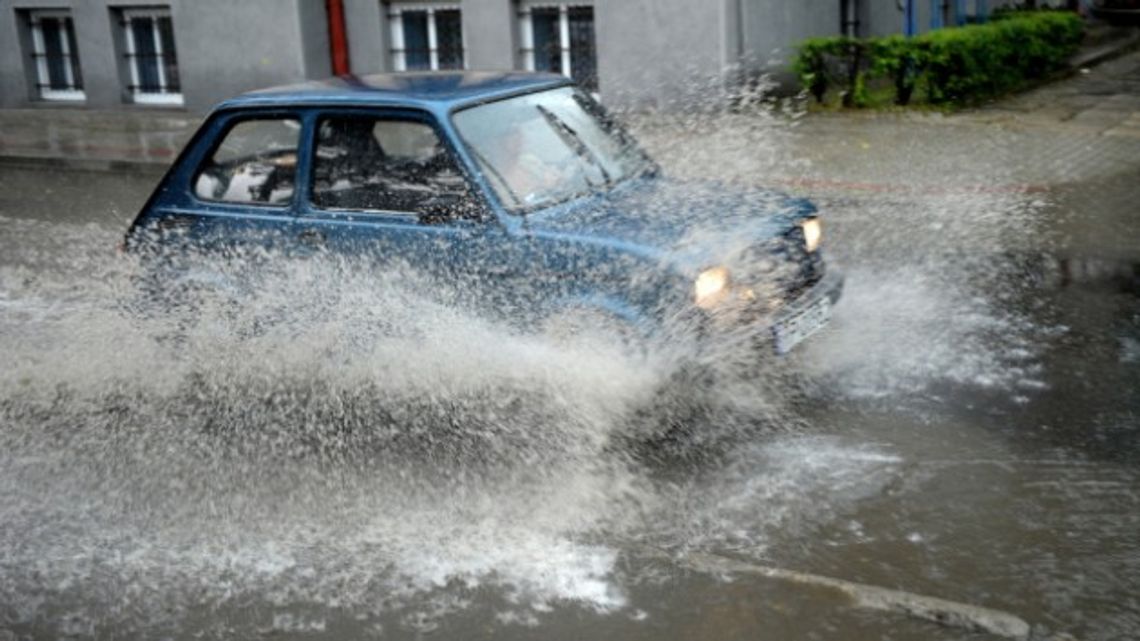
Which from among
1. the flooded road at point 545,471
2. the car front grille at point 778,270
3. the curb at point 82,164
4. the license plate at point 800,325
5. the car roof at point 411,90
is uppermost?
the car roof at point 411,90

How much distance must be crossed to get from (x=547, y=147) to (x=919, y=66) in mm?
9307

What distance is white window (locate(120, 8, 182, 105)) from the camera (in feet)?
60.3

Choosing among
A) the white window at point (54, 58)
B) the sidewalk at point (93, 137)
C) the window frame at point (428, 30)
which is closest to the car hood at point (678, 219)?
the sidewalk at point (93, 137)

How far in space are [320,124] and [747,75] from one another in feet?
32.4

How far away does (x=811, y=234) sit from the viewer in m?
6.46

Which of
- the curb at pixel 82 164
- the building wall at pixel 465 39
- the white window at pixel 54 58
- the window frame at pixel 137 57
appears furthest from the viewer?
the white window at pixel 54 58

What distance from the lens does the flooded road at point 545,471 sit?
450cm

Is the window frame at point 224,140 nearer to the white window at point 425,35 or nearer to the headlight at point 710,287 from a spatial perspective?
the headlight at point 710,287

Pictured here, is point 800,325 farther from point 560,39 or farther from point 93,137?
point 93,137

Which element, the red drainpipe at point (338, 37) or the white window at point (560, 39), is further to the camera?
the red drainpipe at point (338, 37)

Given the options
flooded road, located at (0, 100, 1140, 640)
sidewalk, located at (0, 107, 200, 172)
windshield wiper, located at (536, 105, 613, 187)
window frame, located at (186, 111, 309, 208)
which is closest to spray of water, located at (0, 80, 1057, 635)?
flooded road, located at (0, 100, 1140, 640)

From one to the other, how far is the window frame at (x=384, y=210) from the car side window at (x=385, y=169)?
13mm

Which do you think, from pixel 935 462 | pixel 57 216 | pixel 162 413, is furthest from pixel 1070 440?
pixel 57 216

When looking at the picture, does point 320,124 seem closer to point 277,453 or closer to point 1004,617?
point 277,453
